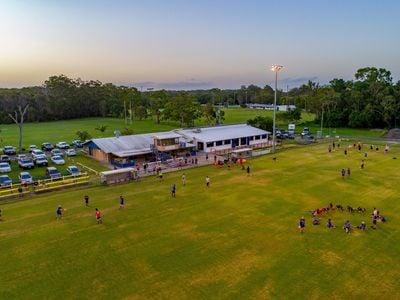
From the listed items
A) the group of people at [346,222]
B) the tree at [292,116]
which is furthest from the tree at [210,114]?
the group of people at [346,222]

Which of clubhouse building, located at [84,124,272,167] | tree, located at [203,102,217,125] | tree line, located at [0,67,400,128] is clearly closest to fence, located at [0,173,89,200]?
clubhouse building, located at [84,124,272,167]

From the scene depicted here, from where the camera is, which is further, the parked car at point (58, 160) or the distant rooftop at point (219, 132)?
the distant rooftop at point (219, 132)

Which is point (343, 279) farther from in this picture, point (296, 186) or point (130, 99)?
point (130, 99)

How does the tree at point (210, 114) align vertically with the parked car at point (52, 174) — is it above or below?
above

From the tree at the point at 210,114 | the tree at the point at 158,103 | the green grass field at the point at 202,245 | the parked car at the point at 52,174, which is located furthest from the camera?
the tree at the point at 158,103

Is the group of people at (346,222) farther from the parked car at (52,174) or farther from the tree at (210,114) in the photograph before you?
the tree at (210,114)

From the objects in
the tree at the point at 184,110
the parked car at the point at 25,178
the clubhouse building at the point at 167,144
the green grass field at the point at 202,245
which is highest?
the tree at the point at 184,110
